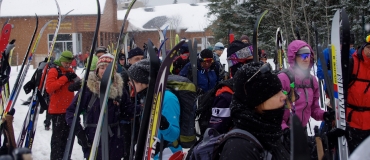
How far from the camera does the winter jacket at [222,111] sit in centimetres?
286

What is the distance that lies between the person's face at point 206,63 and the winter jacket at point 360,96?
258 cm

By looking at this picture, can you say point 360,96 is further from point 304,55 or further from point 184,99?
point 184,99

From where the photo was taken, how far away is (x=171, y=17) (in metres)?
50.0

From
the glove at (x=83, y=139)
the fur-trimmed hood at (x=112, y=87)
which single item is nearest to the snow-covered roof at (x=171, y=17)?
the fur-trimmed hood at (x=112, y=87)

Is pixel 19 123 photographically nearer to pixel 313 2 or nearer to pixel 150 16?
pixel 313 2

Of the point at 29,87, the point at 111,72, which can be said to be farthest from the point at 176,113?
the point at 29,87

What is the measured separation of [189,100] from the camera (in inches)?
132

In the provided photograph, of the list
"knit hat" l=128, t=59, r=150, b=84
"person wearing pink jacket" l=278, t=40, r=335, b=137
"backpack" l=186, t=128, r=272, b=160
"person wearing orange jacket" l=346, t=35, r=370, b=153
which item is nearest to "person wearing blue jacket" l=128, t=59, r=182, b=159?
"knit hat" l=128, t=59, r=150, b=84

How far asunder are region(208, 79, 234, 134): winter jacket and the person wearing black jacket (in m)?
0.79

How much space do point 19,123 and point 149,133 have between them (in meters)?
8.33

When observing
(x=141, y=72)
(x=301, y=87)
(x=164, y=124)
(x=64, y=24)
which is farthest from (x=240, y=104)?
(x=64, y=24)

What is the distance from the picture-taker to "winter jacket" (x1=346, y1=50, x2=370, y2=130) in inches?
165

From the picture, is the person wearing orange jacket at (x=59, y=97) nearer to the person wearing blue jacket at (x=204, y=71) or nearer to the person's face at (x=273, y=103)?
the person wearing blue jacket at (x=204, y=71)

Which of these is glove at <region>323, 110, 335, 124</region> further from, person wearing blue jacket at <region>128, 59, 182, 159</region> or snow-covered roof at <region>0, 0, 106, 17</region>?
snow-covered roof at <region>0, 0, 106, 17</region>
